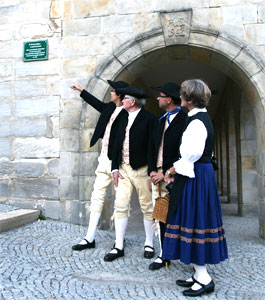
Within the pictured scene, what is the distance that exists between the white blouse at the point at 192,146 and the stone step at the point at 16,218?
8.04 feet

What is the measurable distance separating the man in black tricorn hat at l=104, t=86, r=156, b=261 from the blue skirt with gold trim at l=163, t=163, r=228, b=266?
0.82 meters

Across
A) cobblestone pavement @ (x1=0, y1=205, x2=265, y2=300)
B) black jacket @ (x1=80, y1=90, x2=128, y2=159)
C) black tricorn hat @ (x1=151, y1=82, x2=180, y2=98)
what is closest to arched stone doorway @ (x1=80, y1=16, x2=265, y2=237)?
black jacket @ (x1=80, y1=90, x2=128, y2=159)

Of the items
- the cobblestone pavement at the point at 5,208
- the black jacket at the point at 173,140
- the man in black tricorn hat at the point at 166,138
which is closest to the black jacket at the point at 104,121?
the man in black tricorn hat at the point at 166,138

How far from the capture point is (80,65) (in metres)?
4.74

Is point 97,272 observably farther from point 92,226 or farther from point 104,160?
point 104,160

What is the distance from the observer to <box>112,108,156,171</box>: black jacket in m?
3.41

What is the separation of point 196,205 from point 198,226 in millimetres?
154

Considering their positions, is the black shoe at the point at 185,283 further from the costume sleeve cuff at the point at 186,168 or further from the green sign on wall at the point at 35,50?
the green sign on wall at the point at 35,50

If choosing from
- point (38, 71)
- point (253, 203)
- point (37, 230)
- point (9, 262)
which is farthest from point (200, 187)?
point (253, 203)

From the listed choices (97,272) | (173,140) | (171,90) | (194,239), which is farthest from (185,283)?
(171,90)

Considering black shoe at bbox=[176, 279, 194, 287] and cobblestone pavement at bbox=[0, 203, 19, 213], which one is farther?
cobblestone pavement at bbox=[0, 203, 19, 213]

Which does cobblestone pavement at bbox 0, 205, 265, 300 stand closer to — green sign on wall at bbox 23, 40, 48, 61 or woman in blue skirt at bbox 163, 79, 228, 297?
woman in blue skirt at bbox 163, 79, 228, 297

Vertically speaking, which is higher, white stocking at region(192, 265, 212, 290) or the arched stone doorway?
the arched stone doorway

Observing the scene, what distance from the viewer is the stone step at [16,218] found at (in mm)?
4031
